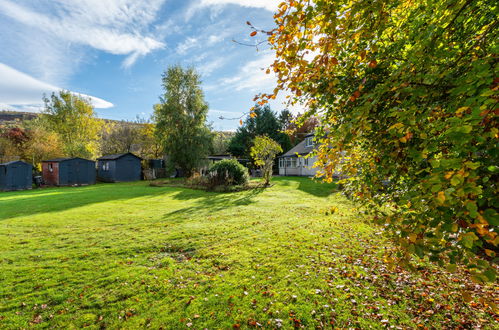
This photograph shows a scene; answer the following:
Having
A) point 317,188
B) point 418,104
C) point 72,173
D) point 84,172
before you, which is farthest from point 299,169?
point 418,104

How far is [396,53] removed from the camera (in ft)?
10.0

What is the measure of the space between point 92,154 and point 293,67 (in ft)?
126

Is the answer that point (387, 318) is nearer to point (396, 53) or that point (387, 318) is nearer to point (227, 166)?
point (396, 53)

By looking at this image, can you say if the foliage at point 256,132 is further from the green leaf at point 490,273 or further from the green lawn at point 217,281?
the green leaf at point 490,273

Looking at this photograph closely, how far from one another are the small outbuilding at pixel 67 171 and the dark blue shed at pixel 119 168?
231 cm

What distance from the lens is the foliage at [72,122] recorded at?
3247cm

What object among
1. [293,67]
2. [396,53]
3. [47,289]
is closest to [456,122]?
[293,67]

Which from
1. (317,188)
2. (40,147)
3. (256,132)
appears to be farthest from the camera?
(256,132)

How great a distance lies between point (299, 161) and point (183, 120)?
16.3 m

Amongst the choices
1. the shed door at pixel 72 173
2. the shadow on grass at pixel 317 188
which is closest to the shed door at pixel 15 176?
the shed door at pixel 72 173

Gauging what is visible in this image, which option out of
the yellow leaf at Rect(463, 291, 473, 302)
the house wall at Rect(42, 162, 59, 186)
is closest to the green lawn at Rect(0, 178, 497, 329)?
the yellow leaf at Rect(463, 291, 473, 302)

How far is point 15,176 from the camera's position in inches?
883

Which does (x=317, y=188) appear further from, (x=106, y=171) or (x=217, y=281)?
(x=106, y=171)

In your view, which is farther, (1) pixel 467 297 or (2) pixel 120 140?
(2) pixel 120 140
